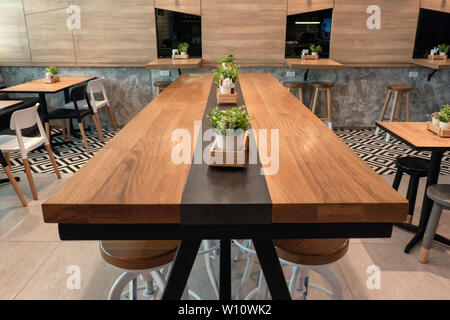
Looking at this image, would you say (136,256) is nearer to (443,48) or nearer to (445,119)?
(445,119)

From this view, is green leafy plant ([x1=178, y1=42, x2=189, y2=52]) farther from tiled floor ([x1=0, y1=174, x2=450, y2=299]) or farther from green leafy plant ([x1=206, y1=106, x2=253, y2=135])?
green leafy plant ([x1=206, y1=106, x2=253, y2=135])

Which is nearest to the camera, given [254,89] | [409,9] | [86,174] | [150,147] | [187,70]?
[86,174]

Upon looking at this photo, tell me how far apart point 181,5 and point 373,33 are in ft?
10.6

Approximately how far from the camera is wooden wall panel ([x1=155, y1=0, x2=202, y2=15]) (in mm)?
5844

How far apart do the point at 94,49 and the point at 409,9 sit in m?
5.26

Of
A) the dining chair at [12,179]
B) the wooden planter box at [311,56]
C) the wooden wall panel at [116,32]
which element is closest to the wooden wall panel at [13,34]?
the wooden wall panel at [116,32]

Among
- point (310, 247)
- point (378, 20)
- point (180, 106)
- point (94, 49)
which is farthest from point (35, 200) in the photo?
point (378, 20)

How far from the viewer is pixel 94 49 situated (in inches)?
237

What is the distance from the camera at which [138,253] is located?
1.51 m

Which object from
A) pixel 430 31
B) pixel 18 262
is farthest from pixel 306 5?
pixel 18 262

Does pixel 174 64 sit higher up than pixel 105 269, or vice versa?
pixel 174 64

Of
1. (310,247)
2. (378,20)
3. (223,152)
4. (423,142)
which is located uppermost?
(378,20)

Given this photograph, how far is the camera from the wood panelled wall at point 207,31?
5.83 meters

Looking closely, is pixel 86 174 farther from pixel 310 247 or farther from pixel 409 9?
pixel 409 9
